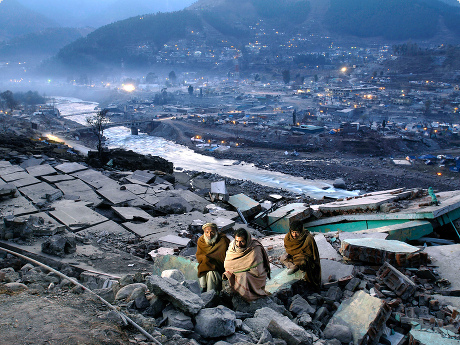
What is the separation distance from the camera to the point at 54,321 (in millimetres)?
2432

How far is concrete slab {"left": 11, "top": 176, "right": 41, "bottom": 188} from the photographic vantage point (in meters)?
7.61

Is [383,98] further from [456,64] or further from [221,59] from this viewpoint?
[221,59]

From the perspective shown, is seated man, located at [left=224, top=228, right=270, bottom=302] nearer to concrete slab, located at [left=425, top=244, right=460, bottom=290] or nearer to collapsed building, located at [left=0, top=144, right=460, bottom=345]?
collapsed building, located at [left=0, top=144, right=460, bottom=345]

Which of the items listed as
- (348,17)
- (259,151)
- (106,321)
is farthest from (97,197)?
(348,17)

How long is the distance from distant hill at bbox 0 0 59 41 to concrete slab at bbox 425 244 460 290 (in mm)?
170461

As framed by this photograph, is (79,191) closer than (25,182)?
No

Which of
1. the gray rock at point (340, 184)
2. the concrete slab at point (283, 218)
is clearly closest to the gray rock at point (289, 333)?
the concrete slab at point (283, 218)

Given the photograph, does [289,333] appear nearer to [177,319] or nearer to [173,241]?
[177,319]

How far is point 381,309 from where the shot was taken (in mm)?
2924

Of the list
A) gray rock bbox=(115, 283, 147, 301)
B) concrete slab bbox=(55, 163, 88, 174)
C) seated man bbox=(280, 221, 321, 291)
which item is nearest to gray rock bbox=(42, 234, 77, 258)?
gray rock bbox=(115, 283, 147, 301)

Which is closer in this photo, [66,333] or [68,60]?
[66,333]

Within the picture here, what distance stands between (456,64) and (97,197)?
74774 mm

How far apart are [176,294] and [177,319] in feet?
0.60

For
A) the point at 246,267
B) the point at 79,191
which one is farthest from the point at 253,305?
the point at 79,191
